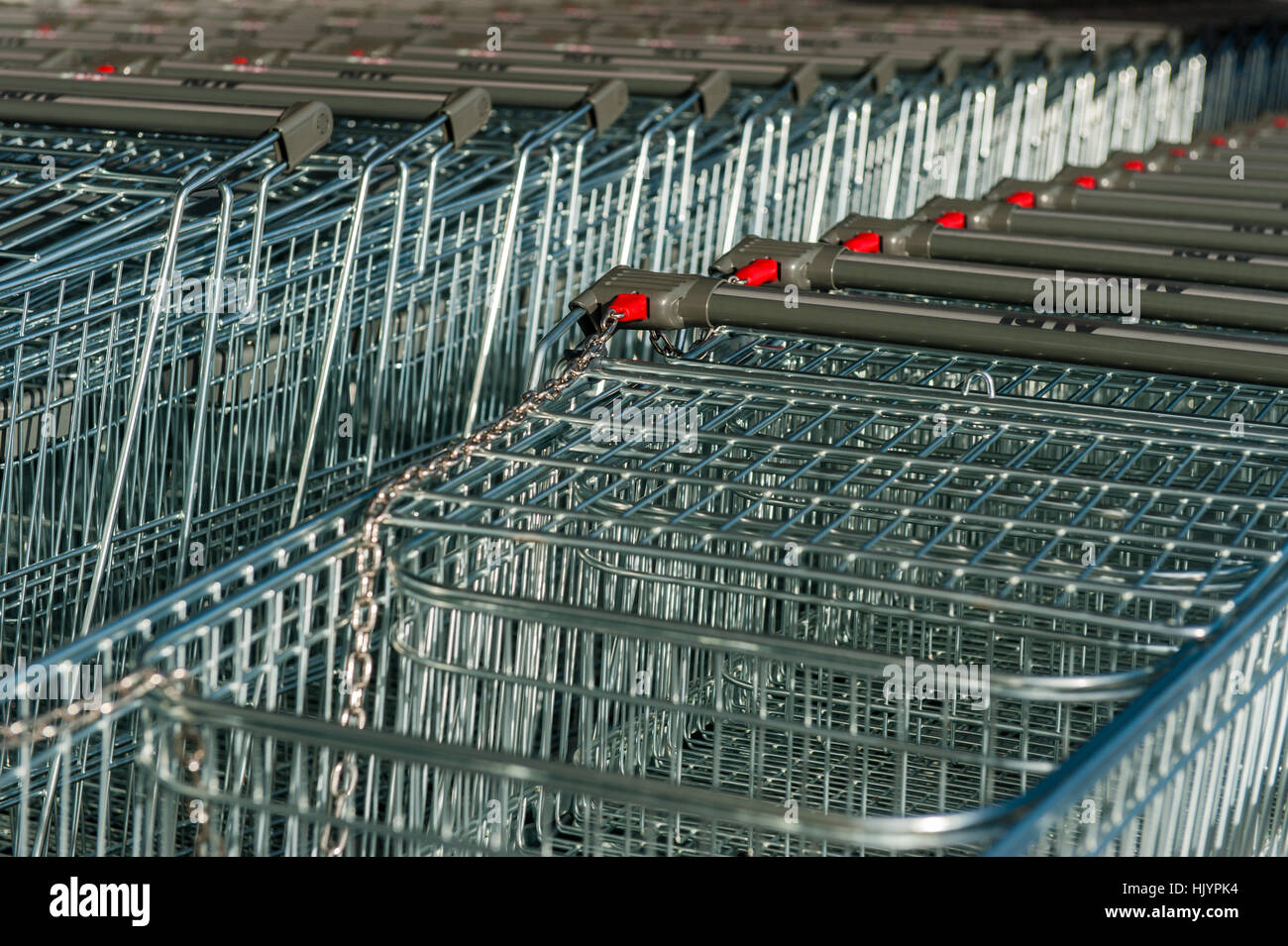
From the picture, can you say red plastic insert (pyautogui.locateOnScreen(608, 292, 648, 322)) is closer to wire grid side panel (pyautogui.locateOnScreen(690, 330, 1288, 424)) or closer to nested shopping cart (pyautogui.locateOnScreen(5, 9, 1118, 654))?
wire grid side panel (pyautogui.locateOnScreen(690, 330, 1288, 424))

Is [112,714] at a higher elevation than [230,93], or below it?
below

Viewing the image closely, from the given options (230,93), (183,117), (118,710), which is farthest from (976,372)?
(230,93)

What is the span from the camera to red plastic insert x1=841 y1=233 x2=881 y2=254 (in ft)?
9.39

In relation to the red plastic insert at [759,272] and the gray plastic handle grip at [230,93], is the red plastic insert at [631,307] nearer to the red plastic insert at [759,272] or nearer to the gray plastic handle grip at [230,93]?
the red plastic insert at [759,272]

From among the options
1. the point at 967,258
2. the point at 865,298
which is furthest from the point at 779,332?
the point at 967,258

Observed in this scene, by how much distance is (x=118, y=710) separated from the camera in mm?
1464

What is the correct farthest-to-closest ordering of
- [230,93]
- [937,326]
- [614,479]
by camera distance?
[230,93], [937,326], [614,479]

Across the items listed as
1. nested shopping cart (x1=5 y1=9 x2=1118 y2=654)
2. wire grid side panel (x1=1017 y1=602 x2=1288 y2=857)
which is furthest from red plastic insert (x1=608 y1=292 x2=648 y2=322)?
wire grid side panel (x1=1017 y1=602 x2=1288 y2=857)

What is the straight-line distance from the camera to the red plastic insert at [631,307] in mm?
2400

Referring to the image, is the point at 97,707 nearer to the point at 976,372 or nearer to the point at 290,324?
the point at 976,372

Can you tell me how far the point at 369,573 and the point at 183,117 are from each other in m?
1.73

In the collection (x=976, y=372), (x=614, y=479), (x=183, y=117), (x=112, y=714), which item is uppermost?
(x=183, y=117)

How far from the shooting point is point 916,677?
5.11 ft

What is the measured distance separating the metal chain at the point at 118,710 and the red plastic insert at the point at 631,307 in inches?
41.5
